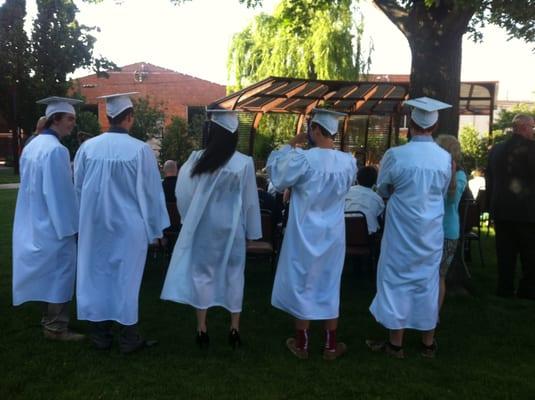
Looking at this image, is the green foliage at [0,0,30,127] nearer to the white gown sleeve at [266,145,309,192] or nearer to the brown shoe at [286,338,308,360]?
the white gown sleeve at [266,145,309,192]

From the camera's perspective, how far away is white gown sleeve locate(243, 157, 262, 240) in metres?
4.74

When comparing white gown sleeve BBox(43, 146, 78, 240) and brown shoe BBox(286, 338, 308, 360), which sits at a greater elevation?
white gown sleeve BBox(43, 146, 78, 240)

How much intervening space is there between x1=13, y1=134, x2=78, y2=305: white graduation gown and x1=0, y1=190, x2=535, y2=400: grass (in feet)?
1.57

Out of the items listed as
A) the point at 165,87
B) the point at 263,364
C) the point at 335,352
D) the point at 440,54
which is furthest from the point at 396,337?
the point at 165,87

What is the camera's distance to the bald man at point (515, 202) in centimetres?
638

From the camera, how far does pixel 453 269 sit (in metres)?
6.59

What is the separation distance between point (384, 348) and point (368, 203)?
6.98ft

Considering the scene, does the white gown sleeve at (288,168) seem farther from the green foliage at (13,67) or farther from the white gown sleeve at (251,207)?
the green foliage at (13,67)

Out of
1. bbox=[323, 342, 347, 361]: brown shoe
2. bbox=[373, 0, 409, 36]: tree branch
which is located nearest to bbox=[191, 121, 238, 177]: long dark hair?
bbox=[323, 342, 347, 361]: brown shoe

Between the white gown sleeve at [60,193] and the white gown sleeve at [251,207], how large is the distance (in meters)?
1.37

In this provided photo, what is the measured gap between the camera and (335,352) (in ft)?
15.1

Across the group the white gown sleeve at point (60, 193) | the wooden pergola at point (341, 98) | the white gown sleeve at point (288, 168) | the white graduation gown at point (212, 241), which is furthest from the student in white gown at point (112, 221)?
the wooden pergola at point (341, 98)

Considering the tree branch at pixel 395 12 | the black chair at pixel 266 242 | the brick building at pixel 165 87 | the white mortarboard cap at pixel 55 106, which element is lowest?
the black chair at pixel 266 242

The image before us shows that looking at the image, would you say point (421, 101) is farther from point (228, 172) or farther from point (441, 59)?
point (441, 59)
